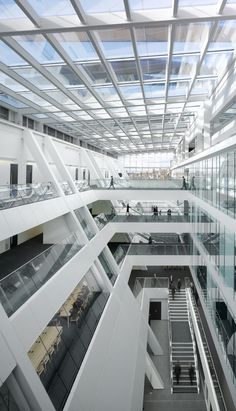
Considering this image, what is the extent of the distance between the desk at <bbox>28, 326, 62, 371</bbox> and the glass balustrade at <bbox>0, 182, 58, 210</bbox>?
2981mm

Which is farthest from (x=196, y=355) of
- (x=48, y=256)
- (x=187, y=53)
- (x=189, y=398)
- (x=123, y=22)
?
(x=123, y=22)

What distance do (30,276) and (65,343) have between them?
194cm

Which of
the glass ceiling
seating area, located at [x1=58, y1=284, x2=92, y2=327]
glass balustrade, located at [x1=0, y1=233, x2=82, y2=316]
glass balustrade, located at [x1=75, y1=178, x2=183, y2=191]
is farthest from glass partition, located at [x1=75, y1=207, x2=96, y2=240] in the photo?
glass balustrade, located at [x1=75, y1=178, x2=183, y2=191]

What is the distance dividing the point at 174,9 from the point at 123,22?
0.98 meters

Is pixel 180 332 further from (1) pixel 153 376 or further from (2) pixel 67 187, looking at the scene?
(2) pixel 67 187

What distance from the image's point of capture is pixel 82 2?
6.68m

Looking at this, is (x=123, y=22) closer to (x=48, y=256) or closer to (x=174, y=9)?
(x=174, y=9)

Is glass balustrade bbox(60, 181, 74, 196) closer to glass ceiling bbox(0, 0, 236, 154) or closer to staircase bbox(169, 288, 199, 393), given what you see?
glass ceiling bbox(0, 0, 236, 154)

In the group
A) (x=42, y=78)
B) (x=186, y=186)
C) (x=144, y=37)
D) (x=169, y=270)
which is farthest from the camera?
(x=169, y=270)

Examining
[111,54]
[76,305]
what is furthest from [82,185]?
[111,54]

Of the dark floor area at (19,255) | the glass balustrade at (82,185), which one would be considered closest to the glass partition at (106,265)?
the dark floor area at (19,255)

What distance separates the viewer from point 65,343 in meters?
8.34

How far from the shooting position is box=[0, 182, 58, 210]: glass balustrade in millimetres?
8891

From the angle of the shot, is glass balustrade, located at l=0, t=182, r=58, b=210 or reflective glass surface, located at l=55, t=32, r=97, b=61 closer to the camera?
reflective glass surface, located at l=55, t=32, r=97, b=61
